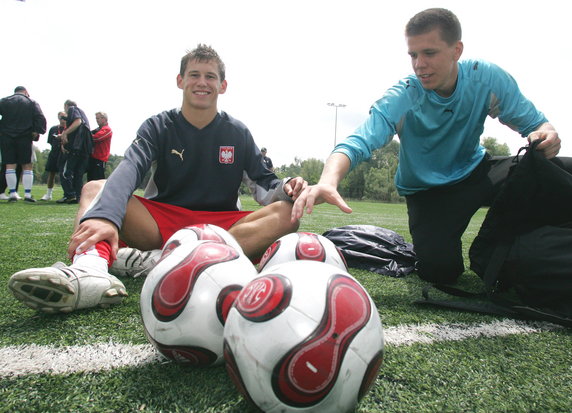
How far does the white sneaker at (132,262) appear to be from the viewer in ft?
9.06

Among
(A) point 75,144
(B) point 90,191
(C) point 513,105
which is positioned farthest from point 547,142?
(A) point 75,144

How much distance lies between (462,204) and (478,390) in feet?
7.40

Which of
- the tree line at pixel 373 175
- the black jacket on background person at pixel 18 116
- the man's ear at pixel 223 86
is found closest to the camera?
the man's ear at pixel 223 86

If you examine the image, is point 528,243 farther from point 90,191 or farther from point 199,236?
point 90,191

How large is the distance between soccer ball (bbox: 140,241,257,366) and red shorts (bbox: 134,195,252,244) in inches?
57.2

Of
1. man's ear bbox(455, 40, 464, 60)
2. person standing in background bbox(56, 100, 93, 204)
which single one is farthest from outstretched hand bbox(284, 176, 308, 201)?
person standing in background bbox(56, 100, 93, 204)

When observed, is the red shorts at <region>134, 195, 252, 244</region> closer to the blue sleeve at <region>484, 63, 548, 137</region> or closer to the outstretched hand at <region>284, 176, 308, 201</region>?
the outstretched hand at <region>284, 176, 308, 201</region>

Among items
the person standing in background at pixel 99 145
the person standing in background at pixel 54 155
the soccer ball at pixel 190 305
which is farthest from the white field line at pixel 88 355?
the person standing in background at pixel 54 155

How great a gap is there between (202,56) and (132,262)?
1738mm

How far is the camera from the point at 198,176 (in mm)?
3123

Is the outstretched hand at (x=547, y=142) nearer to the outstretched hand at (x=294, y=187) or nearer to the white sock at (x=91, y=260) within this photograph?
the outstretched hand at (x=294, y=187)

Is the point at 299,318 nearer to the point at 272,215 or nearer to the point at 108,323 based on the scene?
the point at 108,323

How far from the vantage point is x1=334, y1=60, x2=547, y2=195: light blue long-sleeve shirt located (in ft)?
10.3

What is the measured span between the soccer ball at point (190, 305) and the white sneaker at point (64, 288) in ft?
2.12
